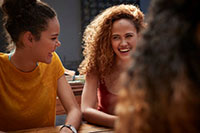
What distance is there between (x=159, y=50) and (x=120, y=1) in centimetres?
689

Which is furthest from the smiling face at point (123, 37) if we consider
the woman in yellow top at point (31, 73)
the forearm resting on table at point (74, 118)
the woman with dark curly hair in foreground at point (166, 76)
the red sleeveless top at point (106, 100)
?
the woman with dark curly hair in foreground at point (166, 76)

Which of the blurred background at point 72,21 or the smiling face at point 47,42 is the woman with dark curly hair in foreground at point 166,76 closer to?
the smiling face at point 47,42

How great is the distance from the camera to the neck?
65.6 inches

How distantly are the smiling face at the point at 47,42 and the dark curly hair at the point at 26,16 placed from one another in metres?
0.03

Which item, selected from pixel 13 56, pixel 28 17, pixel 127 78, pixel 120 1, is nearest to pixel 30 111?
pixel 13 56

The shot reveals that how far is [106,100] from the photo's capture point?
1.88 m

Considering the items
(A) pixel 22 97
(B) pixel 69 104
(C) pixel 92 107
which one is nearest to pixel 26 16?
(A) pixel 22 97

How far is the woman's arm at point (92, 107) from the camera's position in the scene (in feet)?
4.80

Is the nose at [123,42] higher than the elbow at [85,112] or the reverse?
higher

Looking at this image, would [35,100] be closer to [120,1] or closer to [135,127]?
[135,127]

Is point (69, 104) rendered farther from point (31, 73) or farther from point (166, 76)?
point (166, 76)

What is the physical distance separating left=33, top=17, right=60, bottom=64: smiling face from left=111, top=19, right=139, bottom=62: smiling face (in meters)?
0.46

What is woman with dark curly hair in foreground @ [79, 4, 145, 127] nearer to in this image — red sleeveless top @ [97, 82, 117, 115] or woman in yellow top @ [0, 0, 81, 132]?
red sleeveless top @ [97, 82, 117, 115]

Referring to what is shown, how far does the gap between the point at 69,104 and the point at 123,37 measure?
635 millimetres
